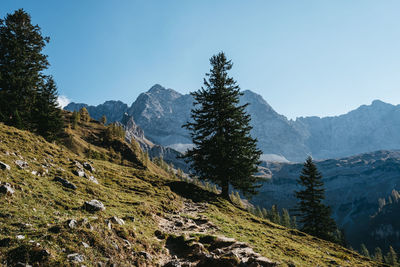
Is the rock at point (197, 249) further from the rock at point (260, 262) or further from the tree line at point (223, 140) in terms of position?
the tree line at point (223, 140)

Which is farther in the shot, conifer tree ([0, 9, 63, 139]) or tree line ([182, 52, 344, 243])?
conifer tree ([0, 9, 63, 139])

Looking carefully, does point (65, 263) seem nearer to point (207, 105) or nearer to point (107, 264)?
point (107, 264)

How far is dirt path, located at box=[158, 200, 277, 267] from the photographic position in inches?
389

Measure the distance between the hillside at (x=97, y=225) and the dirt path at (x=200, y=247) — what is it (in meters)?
0.04

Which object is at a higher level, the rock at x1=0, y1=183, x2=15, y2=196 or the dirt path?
the rock at x1=0, y1=183, x2=15, y2=196

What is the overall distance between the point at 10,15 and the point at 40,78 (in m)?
10.7

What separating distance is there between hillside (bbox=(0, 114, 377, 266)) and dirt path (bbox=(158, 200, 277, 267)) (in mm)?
45

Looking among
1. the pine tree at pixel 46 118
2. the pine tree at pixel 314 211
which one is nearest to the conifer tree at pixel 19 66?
the pine tree at pixel 46 118

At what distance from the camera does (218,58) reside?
33.3 meters

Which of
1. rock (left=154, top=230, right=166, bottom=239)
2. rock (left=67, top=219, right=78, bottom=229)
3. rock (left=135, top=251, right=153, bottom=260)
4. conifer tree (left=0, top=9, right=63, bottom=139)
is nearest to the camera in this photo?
rock (left=67, top=219, right=78, bottom=229)

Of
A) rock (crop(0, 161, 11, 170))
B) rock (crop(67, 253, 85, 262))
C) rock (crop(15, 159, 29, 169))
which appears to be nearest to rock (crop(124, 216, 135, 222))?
rock (crop(67, 253, 85, 262))

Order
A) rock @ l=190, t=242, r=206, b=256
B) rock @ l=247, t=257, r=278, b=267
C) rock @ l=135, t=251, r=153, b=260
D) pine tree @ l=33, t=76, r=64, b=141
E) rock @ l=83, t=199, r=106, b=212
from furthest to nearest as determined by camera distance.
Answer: pine tree @ l=33, t=76, r=64, b=141 → rock @ l=83, t=199, r=106, b=212 → rock @ l=190, t=242, r=206, b=256 → rock @ l=247, t=257, r=278, b=267 → rock @ l=135, t=251, r=153, b=260

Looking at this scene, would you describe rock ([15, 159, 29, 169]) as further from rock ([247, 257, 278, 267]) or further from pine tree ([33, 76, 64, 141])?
pine tree ([33, 76, 64, 141])

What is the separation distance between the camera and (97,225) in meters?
9.26
